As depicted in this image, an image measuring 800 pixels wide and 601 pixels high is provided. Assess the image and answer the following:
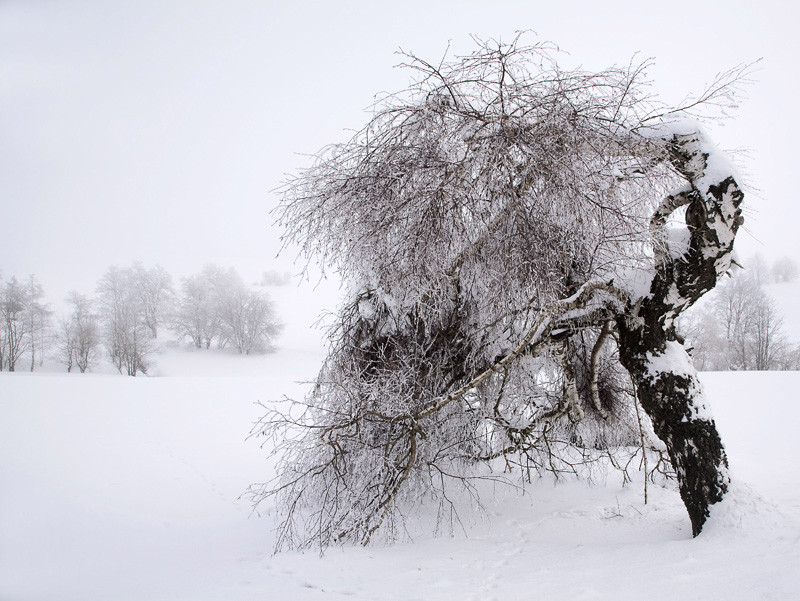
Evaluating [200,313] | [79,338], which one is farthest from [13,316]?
[200,313]

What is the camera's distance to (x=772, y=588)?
2.56 meters

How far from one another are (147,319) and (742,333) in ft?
136

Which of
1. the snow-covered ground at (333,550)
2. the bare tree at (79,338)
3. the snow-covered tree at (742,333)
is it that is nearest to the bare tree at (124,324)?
the bare tree at (79,338)

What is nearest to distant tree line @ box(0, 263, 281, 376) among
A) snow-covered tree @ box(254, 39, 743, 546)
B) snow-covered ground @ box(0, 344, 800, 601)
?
snow-covered ground @ box(0, 344, 800, 601)

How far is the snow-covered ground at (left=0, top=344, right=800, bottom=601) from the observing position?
3180mm

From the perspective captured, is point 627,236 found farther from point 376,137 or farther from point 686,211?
point 376,137

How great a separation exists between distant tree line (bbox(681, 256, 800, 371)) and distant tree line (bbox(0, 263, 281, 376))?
102 feet

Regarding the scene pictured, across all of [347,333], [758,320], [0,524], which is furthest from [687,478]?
[758,320]

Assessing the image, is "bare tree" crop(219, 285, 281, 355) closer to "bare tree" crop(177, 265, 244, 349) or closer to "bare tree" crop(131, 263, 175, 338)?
"bare tree" crop(177, 265, 244, 349)

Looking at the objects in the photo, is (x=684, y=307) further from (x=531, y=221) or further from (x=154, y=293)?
(x=154, y=293)

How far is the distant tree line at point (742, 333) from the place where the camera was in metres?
26.9

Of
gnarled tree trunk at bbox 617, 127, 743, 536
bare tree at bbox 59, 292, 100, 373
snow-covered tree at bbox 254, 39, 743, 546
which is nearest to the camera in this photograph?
snow-covered tree at bbox 254, 39, 743, 546

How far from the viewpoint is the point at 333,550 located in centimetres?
464

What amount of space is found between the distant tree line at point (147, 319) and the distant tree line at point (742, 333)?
3116 centimetres
